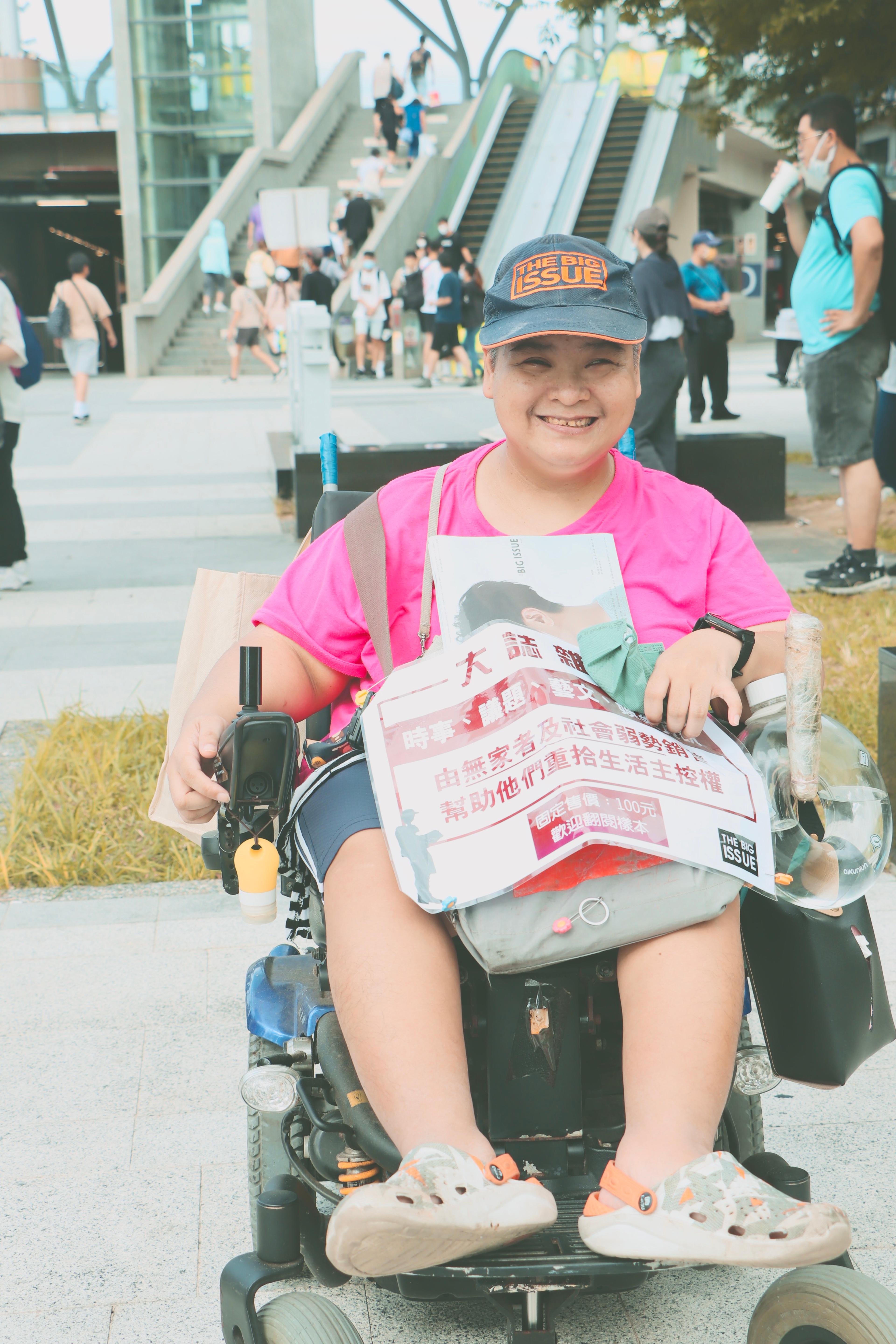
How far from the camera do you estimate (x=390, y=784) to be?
178 cm

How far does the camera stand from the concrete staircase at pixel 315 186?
927 inches

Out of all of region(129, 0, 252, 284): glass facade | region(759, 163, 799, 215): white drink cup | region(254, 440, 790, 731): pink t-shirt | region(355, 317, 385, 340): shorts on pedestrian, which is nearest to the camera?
region(254, 440, 790, 731): pink t-shirt

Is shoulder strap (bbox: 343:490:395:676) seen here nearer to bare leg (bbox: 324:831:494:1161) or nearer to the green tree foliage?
bare leg (bbox: 324:831:494:1161)

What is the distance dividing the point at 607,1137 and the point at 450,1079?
27cm

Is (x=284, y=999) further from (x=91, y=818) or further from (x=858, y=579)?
(x=858, y=579)

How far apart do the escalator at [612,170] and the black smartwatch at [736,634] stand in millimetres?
22190

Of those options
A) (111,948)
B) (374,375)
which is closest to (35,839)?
(111,948)

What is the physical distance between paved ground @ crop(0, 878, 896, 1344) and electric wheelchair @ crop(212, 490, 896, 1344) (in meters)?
0.19

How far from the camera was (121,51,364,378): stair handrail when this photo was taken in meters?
23.4

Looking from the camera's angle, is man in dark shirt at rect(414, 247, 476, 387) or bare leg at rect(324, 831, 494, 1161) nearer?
bare leg at rect(324, 831, 494, 1161)

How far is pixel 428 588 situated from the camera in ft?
6.89

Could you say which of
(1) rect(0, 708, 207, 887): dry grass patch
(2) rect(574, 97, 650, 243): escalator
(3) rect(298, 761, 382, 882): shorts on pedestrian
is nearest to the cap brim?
(3) rect(298, 761, 382, 882): shorts on pedestrian

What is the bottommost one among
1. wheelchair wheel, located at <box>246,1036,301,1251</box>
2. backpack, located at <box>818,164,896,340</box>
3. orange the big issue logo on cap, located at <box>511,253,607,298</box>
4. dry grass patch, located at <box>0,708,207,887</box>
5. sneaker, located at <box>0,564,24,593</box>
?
sneaker, located at <box>0,564,24,593</box>

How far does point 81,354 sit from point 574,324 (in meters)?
14.4
